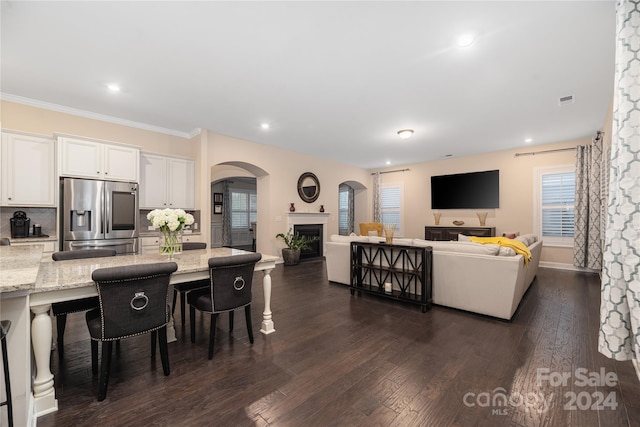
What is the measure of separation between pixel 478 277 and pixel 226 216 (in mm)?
8466

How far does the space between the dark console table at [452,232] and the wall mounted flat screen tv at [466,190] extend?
0.62 m

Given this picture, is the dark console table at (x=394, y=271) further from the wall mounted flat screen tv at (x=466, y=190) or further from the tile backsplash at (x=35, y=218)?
the tile backsplash at (x=35, y=218)

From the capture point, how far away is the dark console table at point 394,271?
138 inches

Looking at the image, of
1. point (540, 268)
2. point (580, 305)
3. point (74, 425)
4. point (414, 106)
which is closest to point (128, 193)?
point (74, 425)

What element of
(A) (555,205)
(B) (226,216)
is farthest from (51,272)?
(A) (555,205)

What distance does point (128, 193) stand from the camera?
173 inches

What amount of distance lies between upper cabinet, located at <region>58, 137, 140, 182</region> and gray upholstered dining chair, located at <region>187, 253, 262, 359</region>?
3.02 metres

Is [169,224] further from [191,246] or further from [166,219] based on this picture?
[191,246]

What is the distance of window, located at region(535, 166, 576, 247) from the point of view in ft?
19.3

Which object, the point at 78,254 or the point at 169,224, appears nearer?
the point at 169,224

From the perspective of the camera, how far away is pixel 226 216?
32.3 ft

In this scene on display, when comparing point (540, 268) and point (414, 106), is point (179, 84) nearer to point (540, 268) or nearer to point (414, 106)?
point (414, 106)

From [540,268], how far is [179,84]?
7.66 metres

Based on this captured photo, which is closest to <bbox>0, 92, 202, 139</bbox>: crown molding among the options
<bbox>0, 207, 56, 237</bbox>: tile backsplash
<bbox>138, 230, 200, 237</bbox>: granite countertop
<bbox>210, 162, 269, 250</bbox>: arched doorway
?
A: <bbox>0, 207, 56, 237</bbox>: tile backsplash
